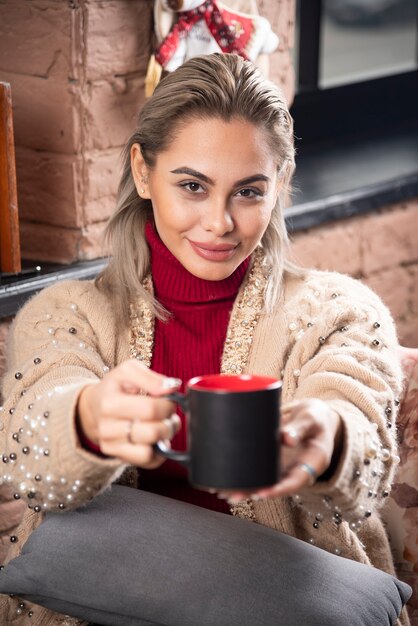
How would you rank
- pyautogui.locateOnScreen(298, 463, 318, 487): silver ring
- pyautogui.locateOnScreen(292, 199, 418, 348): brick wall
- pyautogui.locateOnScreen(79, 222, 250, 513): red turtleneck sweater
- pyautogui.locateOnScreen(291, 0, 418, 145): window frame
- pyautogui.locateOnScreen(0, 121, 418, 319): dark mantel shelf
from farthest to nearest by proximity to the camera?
pyautogui.locateOnScreen(291, 0, 418, 145): window frame < pyautogui.locateOnScreen(292, 199, 418, 348): brick wall < pyautogui.locateOnScreen(0, 121, 418, 319): dark mantel shelf < pyautogui.locateOnScreen(79, 222, 250, 513): red turtleneck sweater < pyautogui.locateOnScreen(298, 463, 318, 487): silver ring

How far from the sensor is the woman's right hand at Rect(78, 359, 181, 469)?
3.76 feet

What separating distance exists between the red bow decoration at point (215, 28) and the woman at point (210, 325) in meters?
0.58

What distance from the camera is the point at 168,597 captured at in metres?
1.40

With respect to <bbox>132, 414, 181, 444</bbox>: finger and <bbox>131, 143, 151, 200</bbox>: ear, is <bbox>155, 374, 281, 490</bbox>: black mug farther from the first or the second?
<bbox>131, 143, 151, 200</bbox>: ear

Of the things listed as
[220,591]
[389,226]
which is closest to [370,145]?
[389,226]

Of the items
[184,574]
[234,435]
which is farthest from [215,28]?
[234,435]

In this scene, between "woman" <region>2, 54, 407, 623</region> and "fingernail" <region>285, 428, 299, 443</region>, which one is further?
"woman" <region>2, 54, 407, 623</region>

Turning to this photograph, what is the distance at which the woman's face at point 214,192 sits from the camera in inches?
60.5

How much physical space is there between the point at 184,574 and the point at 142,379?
366mm

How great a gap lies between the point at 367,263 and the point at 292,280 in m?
1.27

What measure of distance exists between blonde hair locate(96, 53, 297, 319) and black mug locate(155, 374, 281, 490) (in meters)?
0.57

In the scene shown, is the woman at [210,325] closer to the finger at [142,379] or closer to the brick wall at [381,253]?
the finger at [142,379]

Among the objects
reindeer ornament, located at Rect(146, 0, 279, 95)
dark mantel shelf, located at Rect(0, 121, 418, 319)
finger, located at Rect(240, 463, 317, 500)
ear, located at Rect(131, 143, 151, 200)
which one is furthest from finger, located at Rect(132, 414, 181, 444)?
reindeer ornament, located at Rect(146, 0, 279, 95)

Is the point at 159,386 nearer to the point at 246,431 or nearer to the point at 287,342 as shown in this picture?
the point at 246,431
